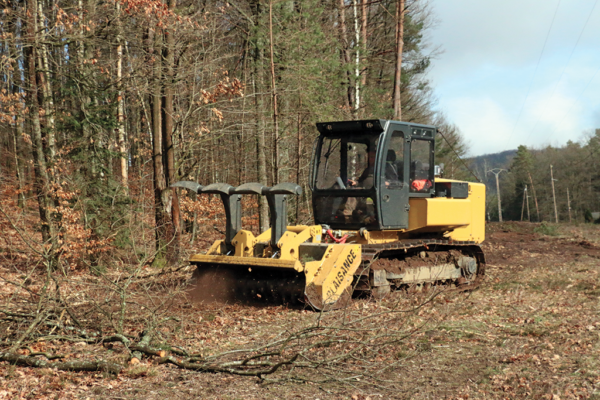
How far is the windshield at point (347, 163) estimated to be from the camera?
32.1 feet

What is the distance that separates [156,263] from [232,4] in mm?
7861

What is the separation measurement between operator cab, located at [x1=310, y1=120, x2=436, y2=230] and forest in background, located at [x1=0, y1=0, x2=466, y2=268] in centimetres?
287

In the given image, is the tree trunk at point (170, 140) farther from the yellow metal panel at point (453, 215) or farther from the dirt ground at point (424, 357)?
the yellow metal panel at point (453, 215)

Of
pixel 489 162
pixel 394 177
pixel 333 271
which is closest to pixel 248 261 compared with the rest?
pixel 333 271

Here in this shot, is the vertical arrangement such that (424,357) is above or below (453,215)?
below

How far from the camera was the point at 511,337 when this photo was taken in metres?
7.37

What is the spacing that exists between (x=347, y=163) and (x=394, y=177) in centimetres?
81

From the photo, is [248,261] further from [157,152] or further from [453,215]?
[157,152]

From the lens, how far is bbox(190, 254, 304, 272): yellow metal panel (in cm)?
860

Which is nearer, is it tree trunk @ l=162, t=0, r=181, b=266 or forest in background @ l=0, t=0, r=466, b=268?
forest in background @ l=0, t=0, r=466, b=268

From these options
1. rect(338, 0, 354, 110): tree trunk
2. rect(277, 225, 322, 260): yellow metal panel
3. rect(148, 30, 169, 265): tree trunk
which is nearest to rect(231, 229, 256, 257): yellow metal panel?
rect(277, 225, 322, 260): yellow metal panel

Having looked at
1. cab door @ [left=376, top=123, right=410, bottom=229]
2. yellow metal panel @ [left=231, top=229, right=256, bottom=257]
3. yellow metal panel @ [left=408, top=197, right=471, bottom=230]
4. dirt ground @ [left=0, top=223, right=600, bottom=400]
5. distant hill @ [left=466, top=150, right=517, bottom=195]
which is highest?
distant hill @ [left=466, top=150, right=517, bottom=195]

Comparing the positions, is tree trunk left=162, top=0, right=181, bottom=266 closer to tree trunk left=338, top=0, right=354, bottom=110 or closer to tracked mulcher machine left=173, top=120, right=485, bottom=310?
tracked mulcher machine left=173, top=120, right=485, bottom=310

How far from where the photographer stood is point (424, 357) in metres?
6.49
